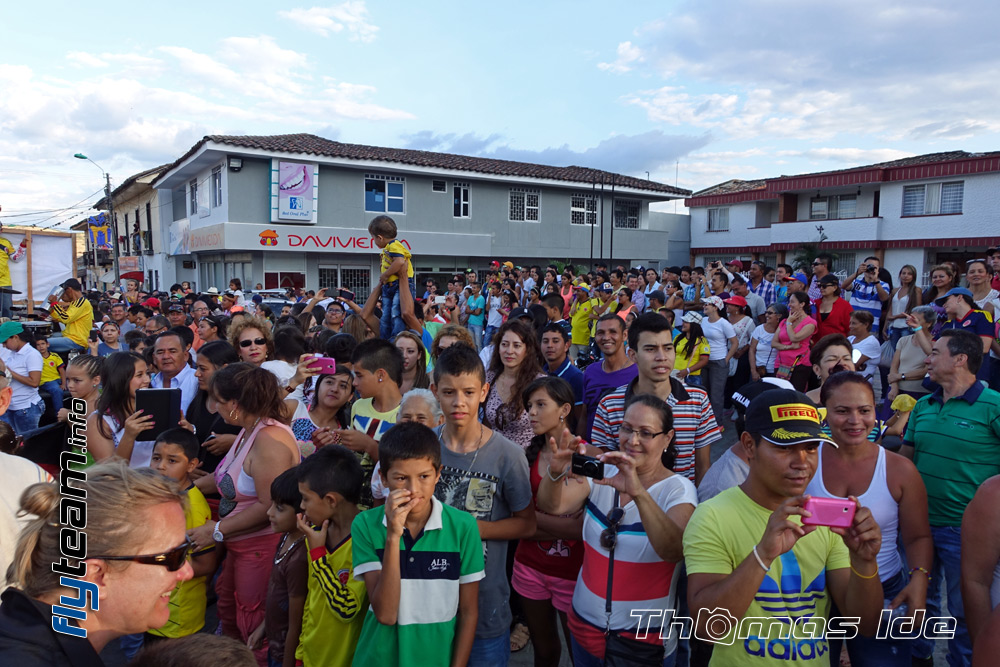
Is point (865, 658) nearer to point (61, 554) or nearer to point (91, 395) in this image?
point (61, 554)

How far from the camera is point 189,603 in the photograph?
314 cm

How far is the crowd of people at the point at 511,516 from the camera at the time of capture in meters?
1.69

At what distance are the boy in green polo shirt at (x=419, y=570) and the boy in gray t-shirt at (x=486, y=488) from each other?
212 millimetres

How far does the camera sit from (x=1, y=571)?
80.1 inches

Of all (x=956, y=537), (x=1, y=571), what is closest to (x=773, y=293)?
(x=956, y=537)

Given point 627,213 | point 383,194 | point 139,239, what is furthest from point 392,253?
point 139,239

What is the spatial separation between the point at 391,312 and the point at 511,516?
342 cm

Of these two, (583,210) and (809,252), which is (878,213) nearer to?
(809,252)

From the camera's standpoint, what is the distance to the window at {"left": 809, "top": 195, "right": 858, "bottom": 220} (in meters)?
26.2

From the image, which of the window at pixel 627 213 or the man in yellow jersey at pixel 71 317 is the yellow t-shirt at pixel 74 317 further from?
the window at pixel 627 213

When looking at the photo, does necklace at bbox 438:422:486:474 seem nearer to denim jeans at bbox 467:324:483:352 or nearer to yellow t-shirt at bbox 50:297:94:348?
yellow t-shirt at bbox 50:297:94:348

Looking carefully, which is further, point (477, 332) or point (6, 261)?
point (477, 332)

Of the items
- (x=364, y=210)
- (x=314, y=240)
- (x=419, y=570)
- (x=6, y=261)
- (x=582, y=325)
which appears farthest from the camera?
(x=364, y=210)

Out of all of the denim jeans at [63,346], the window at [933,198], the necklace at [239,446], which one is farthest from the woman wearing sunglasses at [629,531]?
the window at [933,198]
